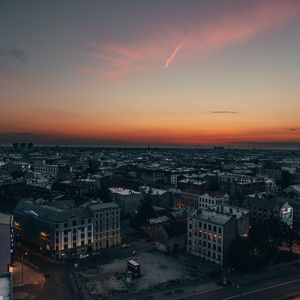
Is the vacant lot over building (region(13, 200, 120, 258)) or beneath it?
beneath

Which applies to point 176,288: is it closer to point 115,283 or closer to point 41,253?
point 115,283

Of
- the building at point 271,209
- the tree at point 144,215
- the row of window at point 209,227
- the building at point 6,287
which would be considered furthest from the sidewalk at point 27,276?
the building at point 271,209

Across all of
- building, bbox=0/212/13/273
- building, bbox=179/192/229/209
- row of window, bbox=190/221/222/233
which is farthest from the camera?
building, bbox=179/192/229/209

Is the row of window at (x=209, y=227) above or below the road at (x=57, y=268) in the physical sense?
above

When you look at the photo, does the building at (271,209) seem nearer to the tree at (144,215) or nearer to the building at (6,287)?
the tree at (144,215)

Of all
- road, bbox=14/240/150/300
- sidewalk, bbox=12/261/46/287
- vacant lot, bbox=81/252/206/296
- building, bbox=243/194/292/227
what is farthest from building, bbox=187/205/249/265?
sidewalk, bbox=12/261/46/287

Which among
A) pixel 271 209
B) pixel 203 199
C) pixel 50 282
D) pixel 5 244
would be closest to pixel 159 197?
pixel 203 199

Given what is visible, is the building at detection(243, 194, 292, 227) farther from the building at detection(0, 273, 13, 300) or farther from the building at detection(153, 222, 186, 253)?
the building at detection(0, 273, 13, 300)
